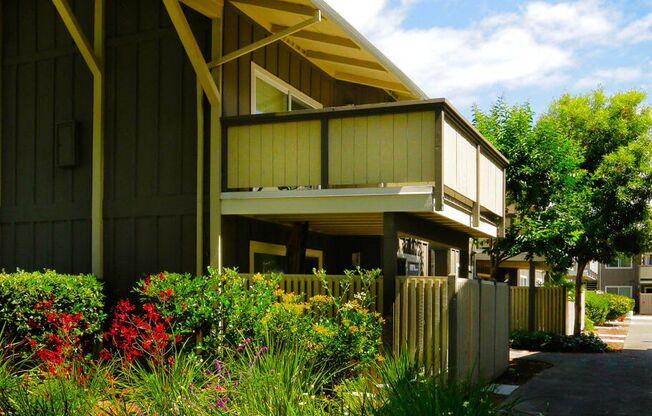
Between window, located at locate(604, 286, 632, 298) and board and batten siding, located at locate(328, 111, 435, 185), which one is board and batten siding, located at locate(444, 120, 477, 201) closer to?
board and batten siding, located at locate(328, 111, 435, 185)

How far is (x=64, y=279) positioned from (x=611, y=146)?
18583 mm

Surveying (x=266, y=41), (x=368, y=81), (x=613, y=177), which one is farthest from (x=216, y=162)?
(x=613, y=177)

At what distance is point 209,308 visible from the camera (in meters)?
8.87

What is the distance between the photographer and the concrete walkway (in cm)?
976

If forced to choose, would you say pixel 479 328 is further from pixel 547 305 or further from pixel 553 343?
pixel 547 305

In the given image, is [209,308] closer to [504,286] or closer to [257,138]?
[257,138]

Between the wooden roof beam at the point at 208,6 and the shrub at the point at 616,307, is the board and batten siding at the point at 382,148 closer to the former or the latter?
the wooden roof beam at the point at 208,6

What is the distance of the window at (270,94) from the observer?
11188 millimetres

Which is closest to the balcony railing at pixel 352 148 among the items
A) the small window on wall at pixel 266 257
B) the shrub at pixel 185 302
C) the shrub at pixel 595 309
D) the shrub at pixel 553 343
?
the small window on wall at pixel 266 257

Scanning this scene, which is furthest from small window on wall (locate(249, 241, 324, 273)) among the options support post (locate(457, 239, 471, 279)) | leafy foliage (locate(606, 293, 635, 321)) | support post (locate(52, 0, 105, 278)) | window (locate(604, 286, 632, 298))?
window (locate(604, 286, 632, 298))

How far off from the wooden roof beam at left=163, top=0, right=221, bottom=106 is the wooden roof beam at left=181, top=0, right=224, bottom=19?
0.21m

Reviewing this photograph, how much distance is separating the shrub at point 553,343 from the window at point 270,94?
31.2 ft

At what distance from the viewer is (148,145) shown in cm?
1073

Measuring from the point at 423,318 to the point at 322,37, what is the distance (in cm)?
498
